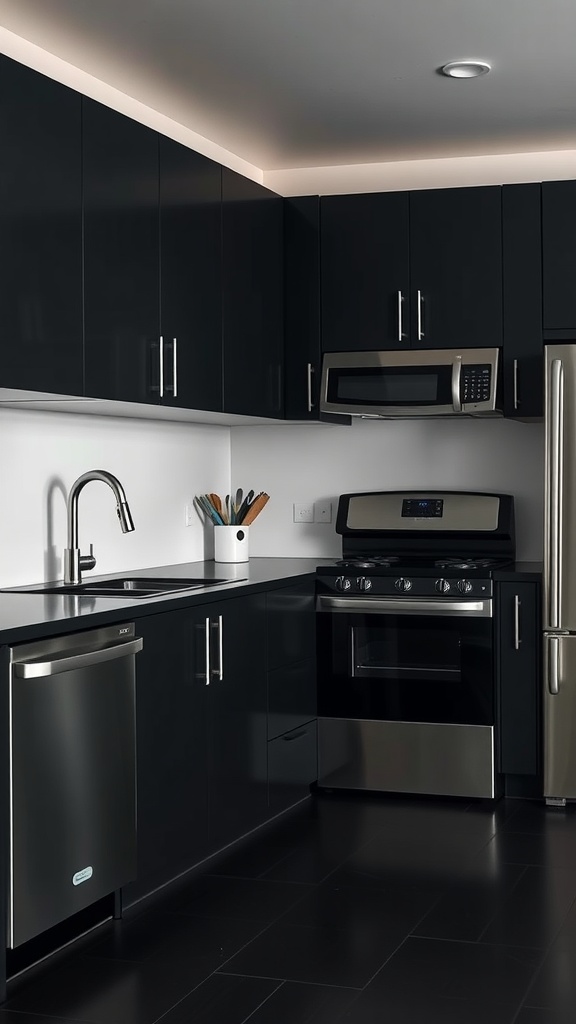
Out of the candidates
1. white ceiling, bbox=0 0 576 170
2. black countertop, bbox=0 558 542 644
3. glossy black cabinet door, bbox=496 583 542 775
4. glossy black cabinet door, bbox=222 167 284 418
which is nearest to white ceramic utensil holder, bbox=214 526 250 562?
black countertop, bbox=0 558 542 644

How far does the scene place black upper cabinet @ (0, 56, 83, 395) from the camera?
10.0 ft

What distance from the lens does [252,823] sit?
4094mm

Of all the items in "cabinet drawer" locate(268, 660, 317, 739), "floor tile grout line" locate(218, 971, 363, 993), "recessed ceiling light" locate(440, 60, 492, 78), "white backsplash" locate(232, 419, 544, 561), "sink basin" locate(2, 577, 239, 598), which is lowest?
"floor tile grout line" locate(218, 971, 363, 993)

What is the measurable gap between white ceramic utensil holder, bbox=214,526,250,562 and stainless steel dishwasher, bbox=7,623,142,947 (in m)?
1.69

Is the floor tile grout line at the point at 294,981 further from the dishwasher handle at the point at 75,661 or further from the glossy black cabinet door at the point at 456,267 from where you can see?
the glossy black cabinet door at the point at 456,267

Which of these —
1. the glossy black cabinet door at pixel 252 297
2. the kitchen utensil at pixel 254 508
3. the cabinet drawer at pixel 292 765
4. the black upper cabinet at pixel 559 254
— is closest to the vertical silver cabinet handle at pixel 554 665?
the cabinet drawer at pixel 292 765

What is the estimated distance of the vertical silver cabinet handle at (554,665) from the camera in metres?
4.45

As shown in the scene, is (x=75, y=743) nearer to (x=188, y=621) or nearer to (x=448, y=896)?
(x=188, y=621)

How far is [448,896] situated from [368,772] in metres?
1.21

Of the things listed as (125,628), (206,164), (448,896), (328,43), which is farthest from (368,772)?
(328,43)

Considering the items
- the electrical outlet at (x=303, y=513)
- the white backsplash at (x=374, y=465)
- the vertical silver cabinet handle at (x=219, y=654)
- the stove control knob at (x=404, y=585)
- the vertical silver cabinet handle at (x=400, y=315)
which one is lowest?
the vertical silver cabinet handle at (x=219, y=654)

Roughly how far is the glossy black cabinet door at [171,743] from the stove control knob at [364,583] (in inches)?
42.6

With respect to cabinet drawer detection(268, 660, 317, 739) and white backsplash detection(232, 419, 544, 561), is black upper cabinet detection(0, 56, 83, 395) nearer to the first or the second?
cabinet drawer detection(268, 660, 317, 739)

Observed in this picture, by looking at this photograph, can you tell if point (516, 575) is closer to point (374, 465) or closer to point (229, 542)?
point (374, 465)
